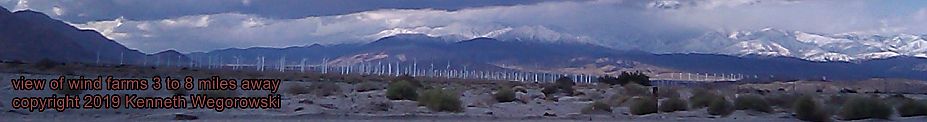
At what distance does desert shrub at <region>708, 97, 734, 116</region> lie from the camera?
3919 centimetres

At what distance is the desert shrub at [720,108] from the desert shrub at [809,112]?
2651 mm

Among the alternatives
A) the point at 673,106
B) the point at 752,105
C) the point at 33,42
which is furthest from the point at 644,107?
the point at 33,42

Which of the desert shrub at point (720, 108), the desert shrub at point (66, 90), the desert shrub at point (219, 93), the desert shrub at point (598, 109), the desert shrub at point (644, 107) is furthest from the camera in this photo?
the desert shrub at point (66, 90)

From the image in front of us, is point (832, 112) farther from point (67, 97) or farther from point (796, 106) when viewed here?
point (67, 97)

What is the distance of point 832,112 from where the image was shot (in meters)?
39.2

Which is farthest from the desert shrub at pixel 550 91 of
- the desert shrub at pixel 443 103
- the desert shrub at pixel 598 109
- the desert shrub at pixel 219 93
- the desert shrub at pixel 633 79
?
the desert shrub at pixel 633 79

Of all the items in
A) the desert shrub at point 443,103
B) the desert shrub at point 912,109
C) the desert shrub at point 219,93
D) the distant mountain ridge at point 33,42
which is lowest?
the desert shrub at point 912,109

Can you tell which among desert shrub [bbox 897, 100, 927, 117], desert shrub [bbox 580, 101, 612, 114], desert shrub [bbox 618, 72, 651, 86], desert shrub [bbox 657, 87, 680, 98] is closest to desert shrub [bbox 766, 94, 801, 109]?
desert shrub [bbox 897, 100, 927, 117]

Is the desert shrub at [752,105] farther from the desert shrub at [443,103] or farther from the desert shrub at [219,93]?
the desert shrub at [219,93]

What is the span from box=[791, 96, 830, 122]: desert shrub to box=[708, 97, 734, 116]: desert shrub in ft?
8.70

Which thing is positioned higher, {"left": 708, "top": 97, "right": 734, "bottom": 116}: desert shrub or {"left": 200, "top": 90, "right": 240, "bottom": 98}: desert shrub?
{"left": 200, "top": 90, "right": 240, "bottom": 98}: desert shrub

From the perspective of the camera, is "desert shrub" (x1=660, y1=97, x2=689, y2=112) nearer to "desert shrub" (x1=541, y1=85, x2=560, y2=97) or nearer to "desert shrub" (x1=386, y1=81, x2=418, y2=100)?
"desert shrub" (x1=386, y1=81, x2=418, y2=100)

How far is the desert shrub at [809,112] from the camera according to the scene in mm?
35281

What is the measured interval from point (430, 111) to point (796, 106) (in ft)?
34.4
